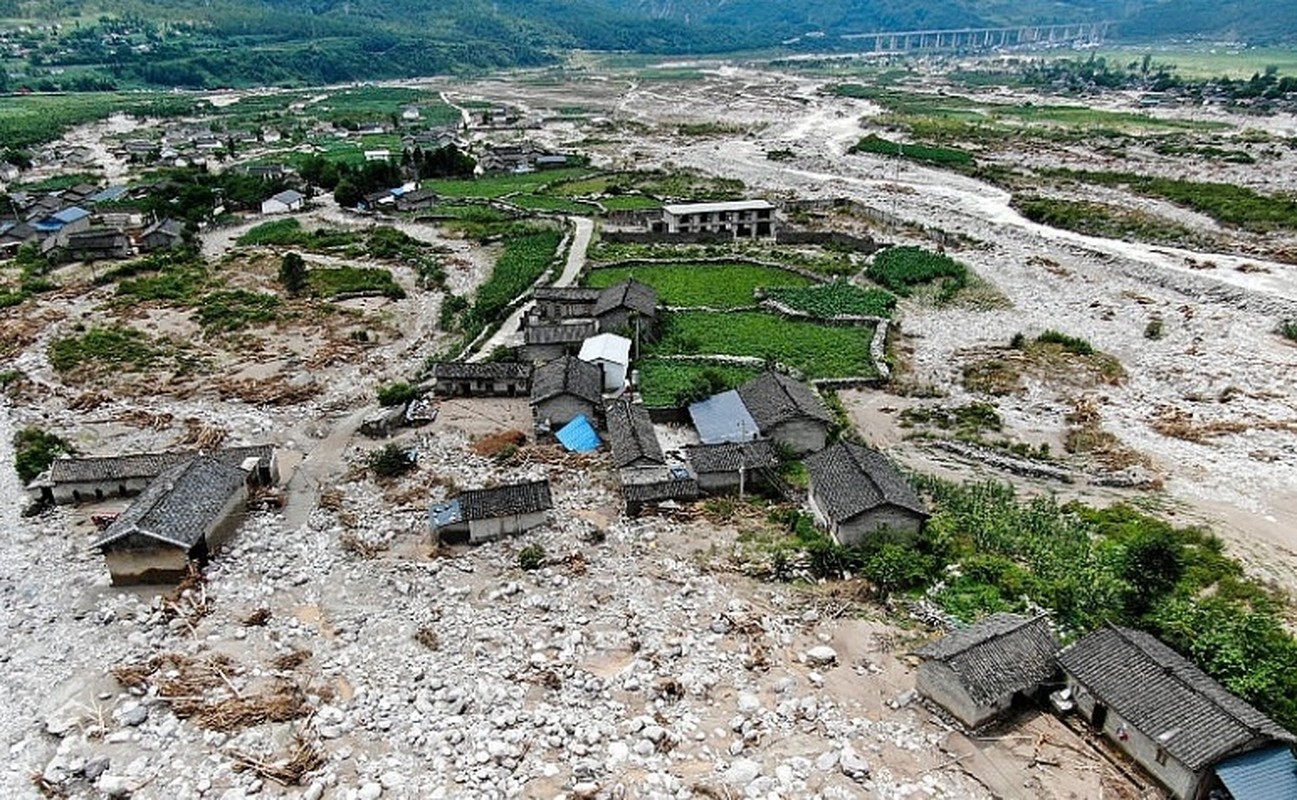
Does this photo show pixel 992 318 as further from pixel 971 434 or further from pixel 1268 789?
pixel 1268 789

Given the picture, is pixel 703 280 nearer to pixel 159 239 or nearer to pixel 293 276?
pixel 293 276

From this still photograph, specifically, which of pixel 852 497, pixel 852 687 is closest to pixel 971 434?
pixel 852 497

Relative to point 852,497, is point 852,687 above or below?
below

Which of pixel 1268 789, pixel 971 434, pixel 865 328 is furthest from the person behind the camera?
pixel 865 328

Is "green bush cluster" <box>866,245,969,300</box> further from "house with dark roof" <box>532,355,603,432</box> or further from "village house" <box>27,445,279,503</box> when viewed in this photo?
"village house" <box>27,445,279,503</box>

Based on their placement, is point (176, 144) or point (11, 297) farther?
point (176, 144)

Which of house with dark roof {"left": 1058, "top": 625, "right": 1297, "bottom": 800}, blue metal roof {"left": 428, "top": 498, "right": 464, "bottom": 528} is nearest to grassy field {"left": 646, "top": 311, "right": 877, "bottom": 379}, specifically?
blue metal roof {"left": 428, "top": 498, "right": 464, "bottom": 528}

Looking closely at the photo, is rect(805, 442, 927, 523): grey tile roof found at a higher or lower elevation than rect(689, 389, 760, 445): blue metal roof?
higher

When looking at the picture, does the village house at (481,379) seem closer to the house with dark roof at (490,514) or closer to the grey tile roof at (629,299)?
the grey tile roof at (629,299)
